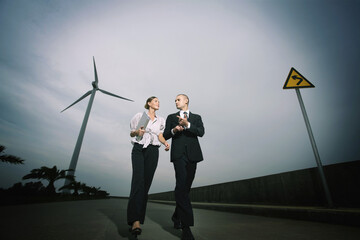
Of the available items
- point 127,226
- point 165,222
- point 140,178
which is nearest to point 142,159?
point 140,178

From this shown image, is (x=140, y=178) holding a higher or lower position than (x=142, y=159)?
lower

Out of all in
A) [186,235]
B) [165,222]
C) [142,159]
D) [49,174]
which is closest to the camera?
[186,235]

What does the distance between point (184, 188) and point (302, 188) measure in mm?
3077

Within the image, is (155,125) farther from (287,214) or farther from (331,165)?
(331,165)

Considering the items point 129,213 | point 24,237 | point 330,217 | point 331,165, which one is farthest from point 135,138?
point 331,165

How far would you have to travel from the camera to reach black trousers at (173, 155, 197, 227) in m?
1.68

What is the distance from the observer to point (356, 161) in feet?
8.93

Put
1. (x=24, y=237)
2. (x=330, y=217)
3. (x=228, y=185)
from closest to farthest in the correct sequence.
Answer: (x=24, y=237) → (x=330, y=217) → (x=228, y=185)

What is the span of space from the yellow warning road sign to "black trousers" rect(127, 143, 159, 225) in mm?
3146

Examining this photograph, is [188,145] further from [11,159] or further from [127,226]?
[11,159]

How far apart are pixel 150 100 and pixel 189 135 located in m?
0.94

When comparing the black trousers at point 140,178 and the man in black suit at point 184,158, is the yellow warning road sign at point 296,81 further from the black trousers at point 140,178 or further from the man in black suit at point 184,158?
the black trousers at point 140,178

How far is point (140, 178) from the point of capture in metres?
2.02

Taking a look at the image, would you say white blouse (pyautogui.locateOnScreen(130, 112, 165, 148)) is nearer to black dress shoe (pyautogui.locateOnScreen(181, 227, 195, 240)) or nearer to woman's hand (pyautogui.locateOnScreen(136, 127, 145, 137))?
woman's hand (pyautogui.locateOnScreen(136, 127, 145, 137))
